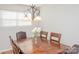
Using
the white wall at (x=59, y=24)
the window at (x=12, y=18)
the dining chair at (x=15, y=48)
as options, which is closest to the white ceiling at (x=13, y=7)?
the window at (x=12, y=18)

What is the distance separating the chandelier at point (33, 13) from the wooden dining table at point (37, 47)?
0.74ft

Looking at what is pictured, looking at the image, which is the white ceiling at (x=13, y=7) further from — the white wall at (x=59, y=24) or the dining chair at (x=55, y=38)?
the dining chair at (x=55, y=38)

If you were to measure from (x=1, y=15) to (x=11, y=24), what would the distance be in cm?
13

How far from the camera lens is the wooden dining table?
3.68 feet

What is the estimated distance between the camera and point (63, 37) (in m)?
1.11

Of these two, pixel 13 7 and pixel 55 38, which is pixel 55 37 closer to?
pixel 55 38

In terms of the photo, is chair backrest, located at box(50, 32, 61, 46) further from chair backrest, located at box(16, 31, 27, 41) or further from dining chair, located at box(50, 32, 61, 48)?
chair backrest, located at box(16, 31, 27, 41)

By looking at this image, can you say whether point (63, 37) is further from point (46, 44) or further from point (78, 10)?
point (78, 10)

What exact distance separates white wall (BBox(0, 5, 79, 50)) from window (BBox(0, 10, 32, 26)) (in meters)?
0.05

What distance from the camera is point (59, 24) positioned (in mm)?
1118

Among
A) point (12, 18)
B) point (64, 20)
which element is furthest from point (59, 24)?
point (12, 18)

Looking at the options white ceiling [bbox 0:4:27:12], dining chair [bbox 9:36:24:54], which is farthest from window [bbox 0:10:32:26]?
dining chair [bbox 9:36:24:54]

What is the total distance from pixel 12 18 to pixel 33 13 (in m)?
0.22
